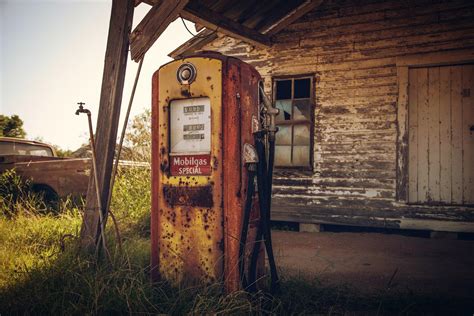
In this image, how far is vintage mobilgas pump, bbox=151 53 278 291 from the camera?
264 centimetres

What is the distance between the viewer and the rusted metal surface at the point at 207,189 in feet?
8.64

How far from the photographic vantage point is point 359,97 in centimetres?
623

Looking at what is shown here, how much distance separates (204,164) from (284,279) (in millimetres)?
1217

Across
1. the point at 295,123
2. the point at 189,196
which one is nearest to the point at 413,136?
the point at 295,123

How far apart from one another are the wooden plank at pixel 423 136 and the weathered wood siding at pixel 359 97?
28 cm

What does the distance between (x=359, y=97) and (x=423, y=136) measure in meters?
1.08

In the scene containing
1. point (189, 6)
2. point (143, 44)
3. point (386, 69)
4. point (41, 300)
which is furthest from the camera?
point (386, 69)

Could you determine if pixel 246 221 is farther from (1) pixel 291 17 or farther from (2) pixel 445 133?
(1) pixel 291 17

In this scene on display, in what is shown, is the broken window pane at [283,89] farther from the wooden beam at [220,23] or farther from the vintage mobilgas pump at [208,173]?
the vintage mobilgas pump at [208,173]

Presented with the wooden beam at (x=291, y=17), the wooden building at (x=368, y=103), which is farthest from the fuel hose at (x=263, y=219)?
the wooden beam at (x=291, y=17)

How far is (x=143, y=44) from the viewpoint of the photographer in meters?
3.58

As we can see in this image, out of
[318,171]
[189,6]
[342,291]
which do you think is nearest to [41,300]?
[342,291]

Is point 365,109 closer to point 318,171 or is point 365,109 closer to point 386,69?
point 386,69

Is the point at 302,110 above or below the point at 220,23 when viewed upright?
below
